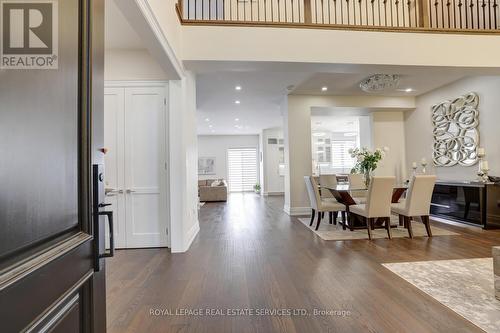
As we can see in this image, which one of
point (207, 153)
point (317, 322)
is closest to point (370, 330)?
point (317, 322)

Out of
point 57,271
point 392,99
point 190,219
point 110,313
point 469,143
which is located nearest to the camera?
point 57,271

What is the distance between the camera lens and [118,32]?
3.25 m

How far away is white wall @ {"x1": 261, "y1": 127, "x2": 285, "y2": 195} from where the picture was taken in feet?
36.8

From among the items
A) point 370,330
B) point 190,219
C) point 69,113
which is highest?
point 69,113

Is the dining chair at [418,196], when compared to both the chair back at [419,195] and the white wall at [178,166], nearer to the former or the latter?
the chair back at [419,195]

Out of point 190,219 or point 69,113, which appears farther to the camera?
point 190,219

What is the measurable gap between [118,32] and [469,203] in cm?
638

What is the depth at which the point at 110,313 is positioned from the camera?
2082mm

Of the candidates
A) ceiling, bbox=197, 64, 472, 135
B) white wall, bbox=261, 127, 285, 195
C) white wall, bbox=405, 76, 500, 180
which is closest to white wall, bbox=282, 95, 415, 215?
ceiling, bbox=197, 64, 472, 135

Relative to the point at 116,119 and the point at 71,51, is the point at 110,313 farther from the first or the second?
the point at 116,119

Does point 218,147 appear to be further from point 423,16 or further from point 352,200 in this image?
point 423,16

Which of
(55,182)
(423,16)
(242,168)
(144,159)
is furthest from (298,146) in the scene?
(242,168)

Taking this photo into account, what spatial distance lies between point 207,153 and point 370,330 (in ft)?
37.1

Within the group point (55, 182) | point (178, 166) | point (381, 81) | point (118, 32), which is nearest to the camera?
point (55, 182)
